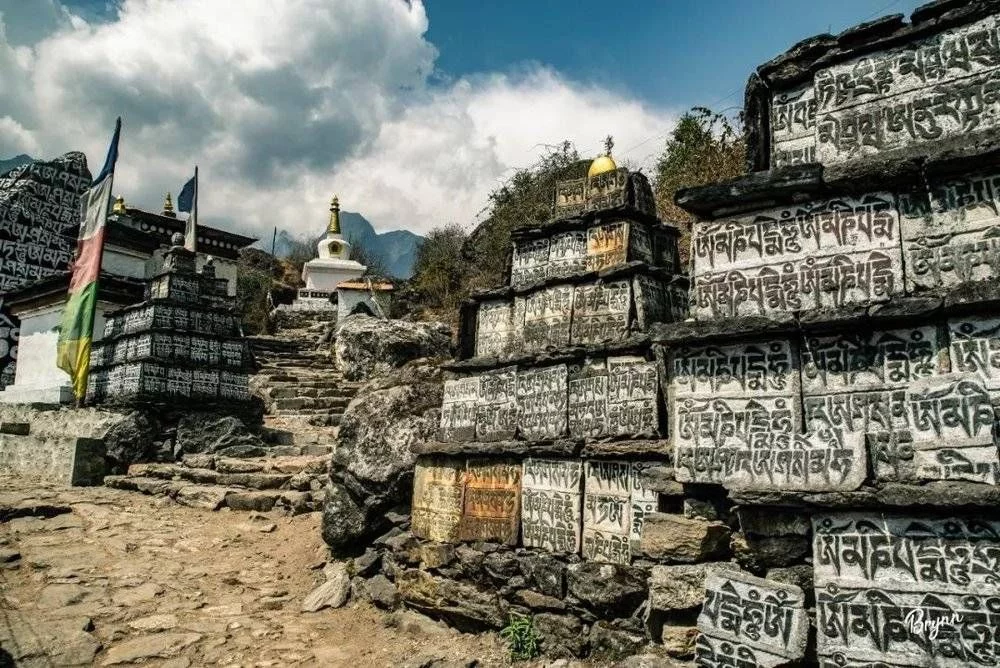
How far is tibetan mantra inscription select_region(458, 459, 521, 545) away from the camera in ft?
20.4

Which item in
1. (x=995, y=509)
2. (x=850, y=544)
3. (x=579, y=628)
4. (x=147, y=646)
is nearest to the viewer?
(x=995, y=509)

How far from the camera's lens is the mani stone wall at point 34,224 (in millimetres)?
18516

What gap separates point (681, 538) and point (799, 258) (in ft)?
6.38

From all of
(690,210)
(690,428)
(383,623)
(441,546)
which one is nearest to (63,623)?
(383,623)

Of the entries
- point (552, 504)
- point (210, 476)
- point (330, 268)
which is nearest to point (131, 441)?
point (210, 476)

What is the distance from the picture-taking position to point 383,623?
21.8 ft

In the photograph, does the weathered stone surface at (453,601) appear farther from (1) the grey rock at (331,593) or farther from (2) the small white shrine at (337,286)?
(2) the small white shrine at (337,286)

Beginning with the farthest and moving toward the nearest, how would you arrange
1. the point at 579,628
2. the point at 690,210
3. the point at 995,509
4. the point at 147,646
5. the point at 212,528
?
the point at 212,528 < the point at 147,646 < the point at 579,628 < the point at 690,210 < the point at 995,509

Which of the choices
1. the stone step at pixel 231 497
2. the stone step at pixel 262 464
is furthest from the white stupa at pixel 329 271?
the stone step at pixel 231 497

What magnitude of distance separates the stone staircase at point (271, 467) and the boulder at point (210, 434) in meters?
0.25

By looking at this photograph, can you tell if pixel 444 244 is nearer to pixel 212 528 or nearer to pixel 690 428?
pixel 212 528

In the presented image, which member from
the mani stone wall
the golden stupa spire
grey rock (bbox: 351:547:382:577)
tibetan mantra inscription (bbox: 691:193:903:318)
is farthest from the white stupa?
tibetan mantra inscription (bbox: 691:193:903:318)

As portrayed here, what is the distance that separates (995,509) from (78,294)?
48.2 ft

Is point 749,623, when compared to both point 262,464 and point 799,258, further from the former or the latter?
point 262,464
